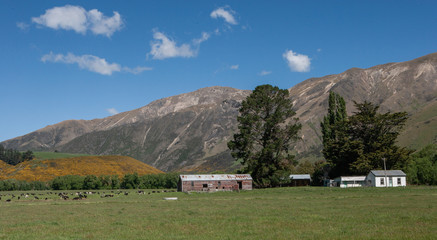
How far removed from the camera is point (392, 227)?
22.8 m

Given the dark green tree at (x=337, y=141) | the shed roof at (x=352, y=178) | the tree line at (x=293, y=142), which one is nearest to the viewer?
the tree line at (x=293, y=142)

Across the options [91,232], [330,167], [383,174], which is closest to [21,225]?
[91,232]

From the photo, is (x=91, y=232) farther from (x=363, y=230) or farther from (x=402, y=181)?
(x=402, y=181)

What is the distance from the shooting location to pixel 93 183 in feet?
478

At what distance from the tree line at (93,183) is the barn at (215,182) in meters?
55.7

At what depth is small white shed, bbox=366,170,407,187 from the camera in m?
83.8

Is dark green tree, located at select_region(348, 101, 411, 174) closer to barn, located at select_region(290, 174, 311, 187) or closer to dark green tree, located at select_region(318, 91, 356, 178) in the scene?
dark green tree, located at select_region(318, 91, 356, 178)

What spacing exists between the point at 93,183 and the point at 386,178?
10324cm

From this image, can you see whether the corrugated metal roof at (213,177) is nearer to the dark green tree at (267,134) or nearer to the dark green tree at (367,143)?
the dark green tree at (267,134)

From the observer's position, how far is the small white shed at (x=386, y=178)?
83750mm

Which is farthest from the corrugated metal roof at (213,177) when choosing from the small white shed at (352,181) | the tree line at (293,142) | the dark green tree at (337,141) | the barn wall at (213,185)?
the small white shed at (352,181)

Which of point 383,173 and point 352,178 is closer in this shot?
point 383,173

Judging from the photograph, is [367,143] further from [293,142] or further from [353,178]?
[293,142]

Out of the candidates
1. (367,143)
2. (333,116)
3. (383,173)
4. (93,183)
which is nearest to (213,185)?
(333,116)
